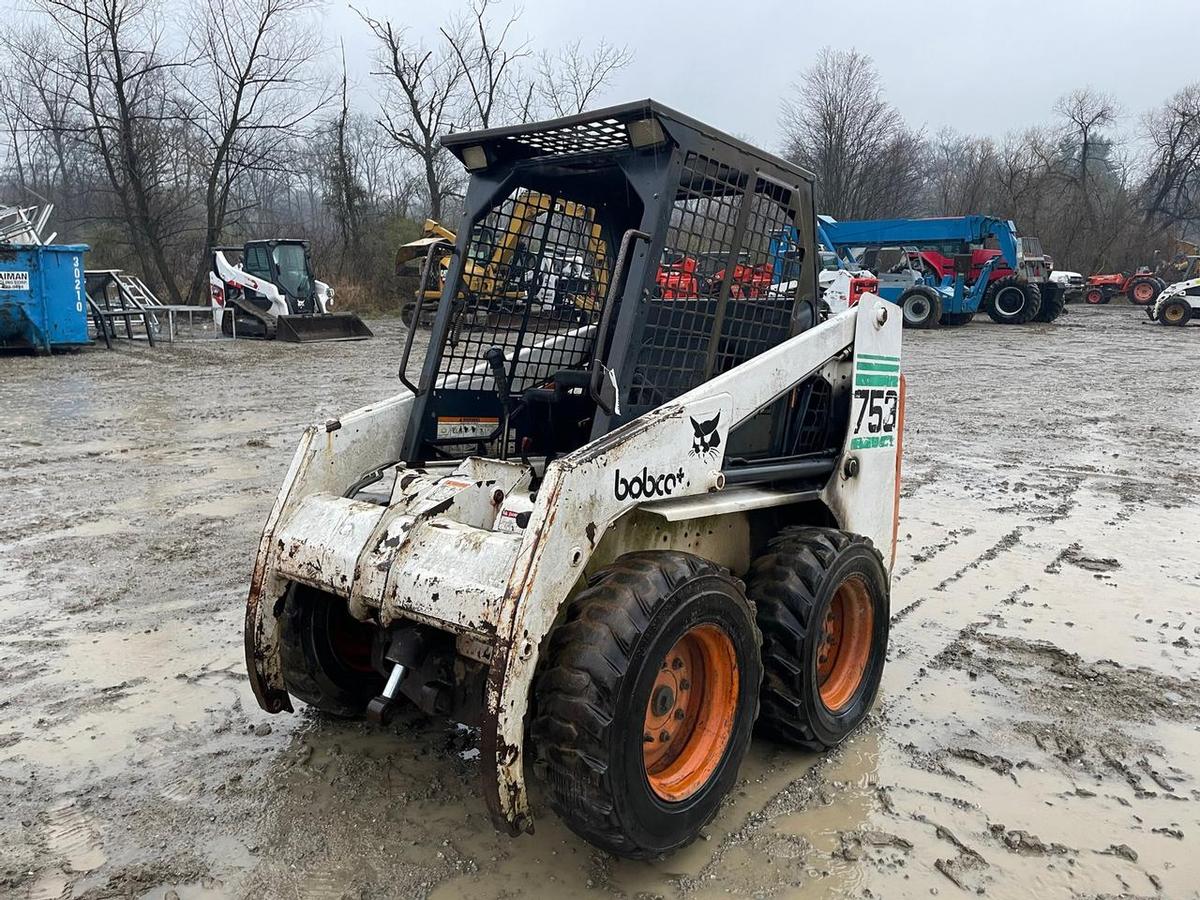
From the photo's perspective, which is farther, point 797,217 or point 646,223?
point 797,217

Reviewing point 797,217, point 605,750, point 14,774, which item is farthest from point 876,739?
point 14,774

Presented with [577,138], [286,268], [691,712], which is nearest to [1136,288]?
[286,268]

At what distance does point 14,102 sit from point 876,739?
33.9 metres

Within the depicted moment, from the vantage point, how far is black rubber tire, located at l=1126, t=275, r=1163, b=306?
31.1 metres

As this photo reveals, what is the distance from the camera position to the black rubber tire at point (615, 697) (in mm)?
2312

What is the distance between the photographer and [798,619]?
120 inches

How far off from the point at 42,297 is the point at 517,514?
15514 mm

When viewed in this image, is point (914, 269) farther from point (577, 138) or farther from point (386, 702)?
point (386, 702)

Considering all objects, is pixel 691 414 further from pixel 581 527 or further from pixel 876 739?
pixel 876 739

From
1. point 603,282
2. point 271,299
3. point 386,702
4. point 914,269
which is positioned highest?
point 914,269

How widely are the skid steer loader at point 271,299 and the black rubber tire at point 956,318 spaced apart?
1474cm

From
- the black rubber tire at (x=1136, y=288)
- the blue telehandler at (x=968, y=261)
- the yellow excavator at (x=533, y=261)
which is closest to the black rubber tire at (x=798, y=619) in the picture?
the yellow excavator at (x=533, y=261)

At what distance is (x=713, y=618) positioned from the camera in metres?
2.64

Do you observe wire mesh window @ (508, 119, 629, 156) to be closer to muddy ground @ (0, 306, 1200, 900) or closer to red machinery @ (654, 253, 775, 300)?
red machinery @ (654, 253, 775, 300)
